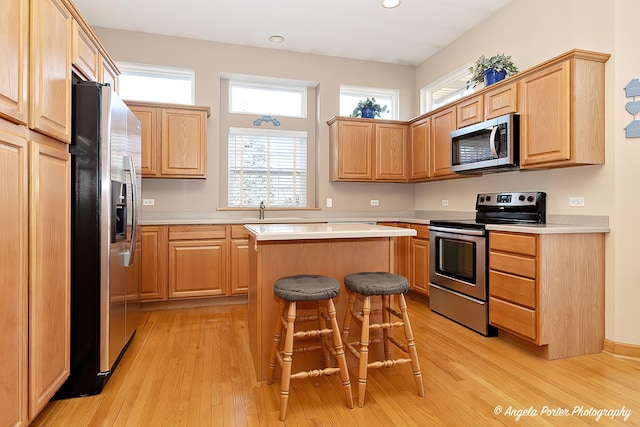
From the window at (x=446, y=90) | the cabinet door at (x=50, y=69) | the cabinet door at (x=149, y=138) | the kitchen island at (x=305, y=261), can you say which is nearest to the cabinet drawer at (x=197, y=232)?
the cabinet door at (x=149, y=138)

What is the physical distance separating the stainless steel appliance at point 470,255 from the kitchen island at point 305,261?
41.5 inches

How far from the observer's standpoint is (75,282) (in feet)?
6.72

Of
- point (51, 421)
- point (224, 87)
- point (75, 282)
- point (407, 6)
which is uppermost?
point (407, 6)

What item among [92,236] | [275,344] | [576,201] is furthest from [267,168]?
[576,201]

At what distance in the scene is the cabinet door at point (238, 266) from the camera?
12.9 ft

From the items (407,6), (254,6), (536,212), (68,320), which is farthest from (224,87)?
(536,212)

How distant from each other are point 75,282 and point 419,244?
3159mm

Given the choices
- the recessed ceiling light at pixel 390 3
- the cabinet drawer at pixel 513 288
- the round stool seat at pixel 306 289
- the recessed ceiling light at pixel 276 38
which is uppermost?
the recessed ceiling light at pixel 276 38

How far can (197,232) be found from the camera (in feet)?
12.5

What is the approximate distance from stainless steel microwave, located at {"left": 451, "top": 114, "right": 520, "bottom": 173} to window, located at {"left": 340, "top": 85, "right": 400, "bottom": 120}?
162 centimetres

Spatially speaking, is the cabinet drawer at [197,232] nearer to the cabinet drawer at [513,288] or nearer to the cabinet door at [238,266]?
the cabinet door at [238,266]

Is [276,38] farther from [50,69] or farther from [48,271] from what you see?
[48,271]

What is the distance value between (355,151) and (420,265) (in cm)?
157

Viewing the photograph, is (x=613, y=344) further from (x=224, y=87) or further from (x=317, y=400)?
(x=224, y=87)
